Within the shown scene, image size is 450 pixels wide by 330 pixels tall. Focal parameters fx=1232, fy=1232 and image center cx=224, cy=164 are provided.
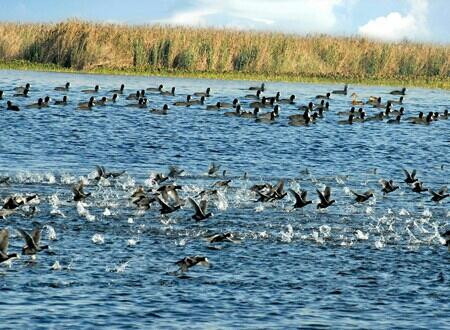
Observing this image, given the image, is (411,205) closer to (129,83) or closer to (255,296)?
(255,296)

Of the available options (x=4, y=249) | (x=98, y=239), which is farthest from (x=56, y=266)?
(x=98, y=239)

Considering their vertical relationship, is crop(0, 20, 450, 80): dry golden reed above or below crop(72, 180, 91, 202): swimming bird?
above

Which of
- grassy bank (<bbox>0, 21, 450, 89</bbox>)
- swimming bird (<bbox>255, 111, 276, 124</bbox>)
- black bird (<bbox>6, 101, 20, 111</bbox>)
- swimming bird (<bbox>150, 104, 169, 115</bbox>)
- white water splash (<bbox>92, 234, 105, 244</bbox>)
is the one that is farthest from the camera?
grassy bank (<bbox>0, 21, 450, 89</bbox>)

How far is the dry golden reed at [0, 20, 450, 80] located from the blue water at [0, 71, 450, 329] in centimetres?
2502

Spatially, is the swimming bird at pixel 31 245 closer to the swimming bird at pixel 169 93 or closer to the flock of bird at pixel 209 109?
the flock of bird at pixel 209 109

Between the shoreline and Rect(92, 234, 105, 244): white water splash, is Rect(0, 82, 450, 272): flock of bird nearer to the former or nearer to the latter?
Rect(92, 234, 105, 244): white water splash

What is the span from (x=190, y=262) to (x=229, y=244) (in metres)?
2.68

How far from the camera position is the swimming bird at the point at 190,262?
54.0 feet

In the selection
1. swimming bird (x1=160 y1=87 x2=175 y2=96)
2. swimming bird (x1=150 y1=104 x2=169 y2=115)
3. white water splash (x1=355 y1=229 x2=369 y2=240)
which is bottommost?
swimming bird (x1=150 y1=104 x2=169 y2=115)

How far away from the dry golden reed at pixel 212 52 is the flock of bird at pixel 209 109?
9.36 metres

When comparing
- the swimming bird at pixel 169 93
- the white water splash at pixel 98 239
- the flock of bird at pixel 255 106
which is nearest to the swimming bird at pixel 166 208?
the white water splash at pixel 98 239

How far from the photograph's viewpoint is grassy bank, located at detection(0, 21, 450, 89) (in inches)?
2473

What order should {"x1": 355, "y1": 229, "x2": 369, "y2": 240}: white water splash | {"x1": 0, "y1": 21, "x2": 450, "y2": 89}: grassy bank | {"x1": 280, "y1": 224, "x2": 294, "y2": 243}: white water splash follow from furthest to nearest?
{"x1": 0, "y1": 21, "x2": 450, "y2": 89}: grassy bank
{"x1": 355, "y1": 229, "x2": 369, "y2": 240}: white water splash
{"x1": 280, "y1": 224, "x2": 294, "y2": 243}: white water splash

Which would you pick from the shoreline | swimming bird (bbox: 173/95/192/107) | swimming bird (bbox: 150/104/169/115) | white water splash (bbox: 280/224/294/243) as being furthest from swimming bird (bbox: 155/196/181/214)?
the shoreline
